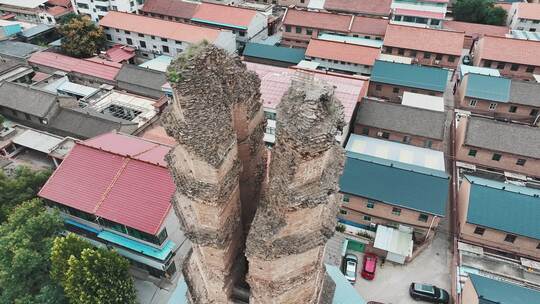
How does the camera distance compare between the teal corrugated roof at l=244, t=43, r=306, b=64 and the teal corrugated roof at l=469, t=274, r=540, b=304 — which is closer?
the teal corrugated roof at l=469, t=274, r=540, b=304

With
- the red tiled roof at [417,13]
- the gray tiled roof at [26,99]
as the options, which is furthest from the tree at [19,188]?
the red tiled roof at [417,13]

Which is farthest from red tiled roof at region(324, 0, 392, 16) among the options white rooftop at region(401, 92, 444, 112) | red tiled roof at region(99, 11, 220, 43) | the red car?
the red car

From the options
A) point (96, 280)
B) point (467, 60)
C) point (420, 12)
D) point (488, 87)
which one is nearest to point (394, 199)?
point (96, 280)

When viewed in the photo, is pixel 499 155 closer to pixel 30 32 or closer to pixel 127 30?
pixel 127 30

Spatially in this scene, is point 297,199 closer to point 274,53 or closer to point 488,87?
point 488,87

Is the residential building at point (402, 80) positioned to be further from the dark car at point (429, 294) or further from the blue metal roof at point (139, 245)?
the blue metal roof at point (139, 245)

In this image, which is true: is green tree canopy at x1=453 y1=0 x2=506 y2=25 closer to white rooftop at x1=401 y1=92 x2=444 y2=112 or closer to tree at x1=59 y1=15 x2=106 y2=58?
white rooftop at x1=401 y1=92 x2=444 y2=112
